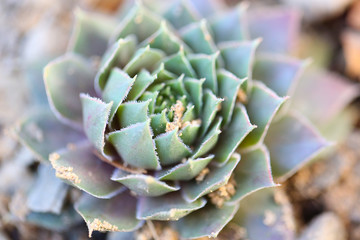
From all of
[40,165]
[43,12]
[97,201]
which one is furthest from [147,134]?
[43,12]

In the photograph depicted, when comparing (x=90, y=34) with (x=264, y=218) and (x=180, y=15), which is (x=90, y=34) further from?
(x=264, y=218)

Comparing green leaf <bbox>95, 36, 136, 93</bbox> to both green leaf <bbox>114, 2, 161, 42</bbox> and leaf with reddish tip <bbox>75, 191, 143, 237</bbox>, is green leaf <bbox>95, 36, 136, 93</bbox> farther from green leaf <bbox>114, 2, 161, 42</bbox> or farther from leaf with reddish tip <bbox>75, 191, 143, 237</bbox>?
leaf with reddish tip <bbox>75, 191, 143, 237</bbox>

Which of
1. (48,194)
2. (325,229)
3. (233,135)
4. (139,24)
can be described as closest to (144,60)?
(139,24)

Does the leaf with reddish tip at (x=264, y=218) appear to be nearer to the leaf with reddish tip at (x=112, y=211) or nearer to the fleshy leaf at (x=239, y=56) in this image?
the leaf with reddish tip at (x=112, y=211)

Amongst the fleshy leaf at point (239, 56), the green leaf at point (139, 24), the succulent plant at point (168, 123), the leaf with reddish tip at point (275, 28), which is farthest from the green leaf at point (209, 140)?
the leaf with reddish tip at point (275, 28)

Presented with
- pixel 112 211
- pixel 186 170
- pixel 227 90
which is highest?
pixel 227 90

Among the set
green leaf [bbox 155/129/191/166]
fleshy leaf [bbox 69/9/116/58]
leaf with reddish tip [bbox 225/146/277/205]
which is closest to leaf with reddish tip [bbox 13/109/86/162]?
fleshy leaf [bbox 69/9/116/58]
